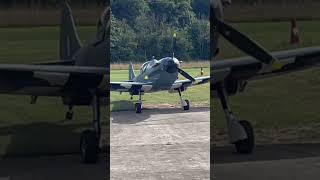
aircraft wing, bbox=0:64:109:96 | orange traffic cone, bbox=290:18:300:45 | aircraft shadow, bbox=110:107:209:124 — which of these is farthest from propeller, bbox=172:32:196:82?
aircraft wing, bbox=0:64:109:96

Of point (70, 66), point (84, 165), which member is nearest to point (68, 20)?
point (70, 66)

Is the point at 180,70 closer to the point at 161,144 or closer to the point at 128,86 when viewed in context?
the point at 128,86

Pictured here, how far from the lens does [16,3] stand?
182 inches

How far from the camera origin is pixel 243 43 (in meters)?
4.85

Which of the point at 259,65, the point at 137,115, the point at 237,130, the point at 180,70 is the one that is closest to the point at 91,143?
the point at 137,115

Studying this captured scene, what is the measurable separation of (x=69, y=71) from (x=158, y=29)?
1.37m

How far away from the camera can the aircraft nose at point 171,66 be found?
571 centimetres

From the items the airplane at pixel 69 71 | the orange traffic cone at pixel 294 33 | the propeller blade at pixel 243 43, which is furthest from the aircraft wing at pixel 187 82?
the airplane at pixel 69 71

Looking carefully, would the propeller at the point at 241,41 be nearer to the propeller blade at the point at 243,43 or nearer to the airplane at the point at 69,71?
the propeller blade at the point at 243,43

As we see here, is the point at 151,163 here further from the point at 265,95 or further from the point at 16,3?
the point at 16,3

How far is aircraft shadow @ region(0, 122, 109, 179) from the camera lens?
472 centimetres

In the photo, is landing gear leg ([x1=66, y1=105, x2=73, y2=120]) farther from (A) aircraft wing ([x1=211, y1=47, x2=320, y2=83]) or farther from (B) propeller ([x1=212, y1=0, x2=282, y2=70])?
(B) propeller ([x1=212, y1=0, x2=282, y2=70])

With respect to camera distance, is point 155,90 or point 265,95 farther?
point 155,90

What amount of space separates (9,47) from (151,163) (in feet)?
6.35
